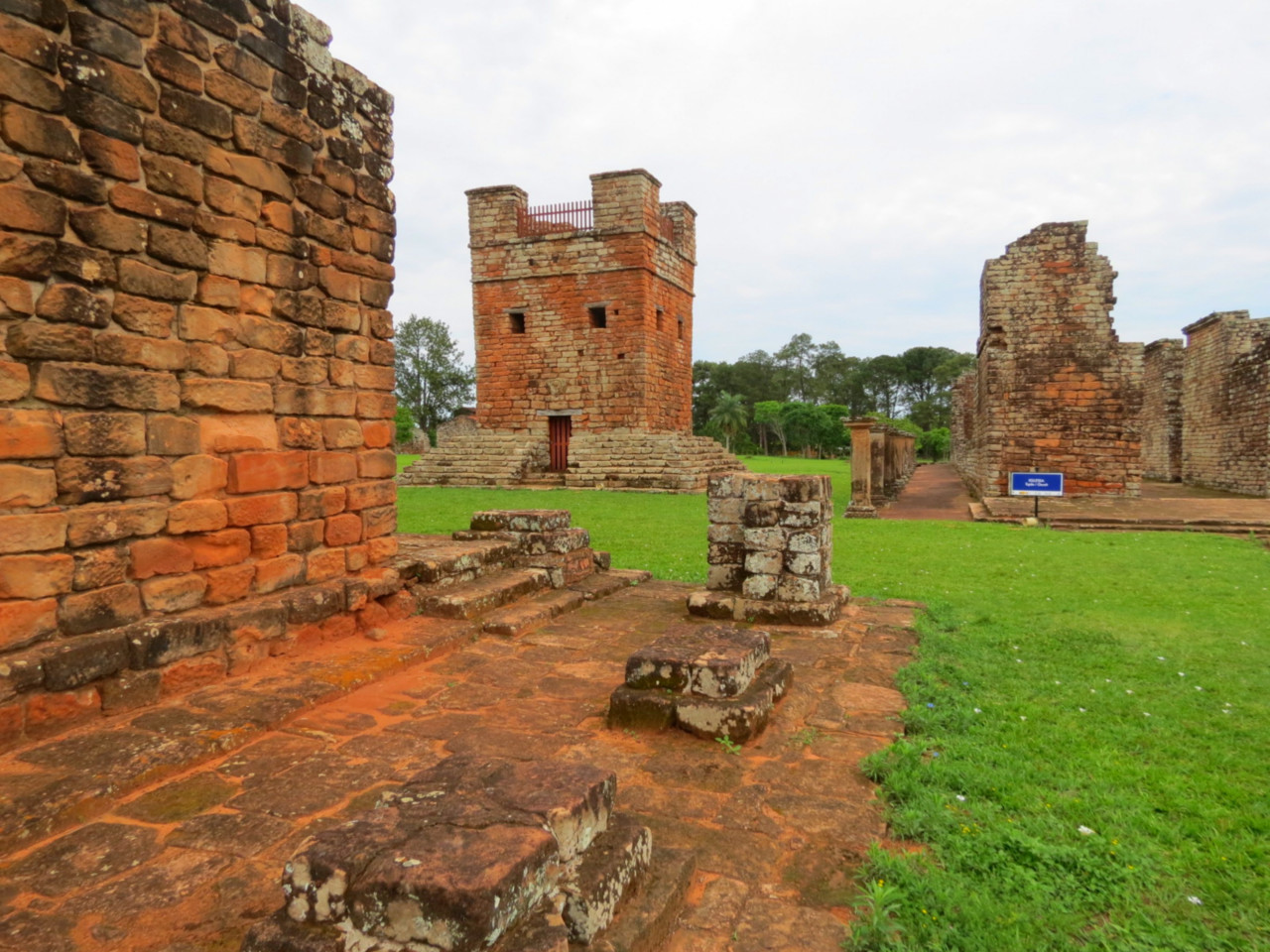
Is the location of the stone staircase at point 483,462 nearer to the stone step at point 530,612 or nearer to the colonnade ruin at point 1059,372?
the colonnade ruin at point 1059,372

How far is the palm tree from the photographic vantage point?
185 feet

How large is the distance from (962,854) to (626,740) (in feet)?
5.14

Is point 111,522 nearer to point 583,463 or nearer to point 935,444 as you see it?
point 583,463

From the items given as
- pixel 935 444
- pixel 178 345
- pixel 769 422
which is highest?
pixel 769 422

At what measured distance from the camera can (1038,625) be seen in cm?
598

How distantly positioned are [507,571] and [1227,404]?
2188 centimetres

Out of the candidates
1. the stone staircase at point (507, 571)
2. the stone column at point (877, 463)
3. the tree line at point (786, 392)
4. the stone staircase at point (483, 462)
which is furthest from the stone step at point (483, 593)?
the tree line at point (786, 392)

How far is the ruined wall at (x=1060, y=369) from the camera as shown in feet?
49.6

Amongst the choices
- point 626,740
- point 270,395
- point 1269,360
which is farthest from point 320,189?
Answer: point 1269,360

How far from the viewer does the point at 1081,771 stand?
10.8 feet

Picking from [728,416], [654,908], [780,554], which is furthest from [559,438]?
[728,416]

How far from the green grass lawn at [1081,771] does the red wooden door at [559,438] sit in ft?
56.6

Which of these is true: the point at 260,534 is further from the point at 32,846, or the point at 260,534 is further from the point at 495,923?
the point at 495,923

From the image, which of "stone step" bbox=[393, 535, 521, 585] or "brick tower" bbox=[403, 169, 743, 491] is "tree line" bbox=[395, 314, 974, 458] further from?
"stone step" bbox=[393, 535, 521, 585]
